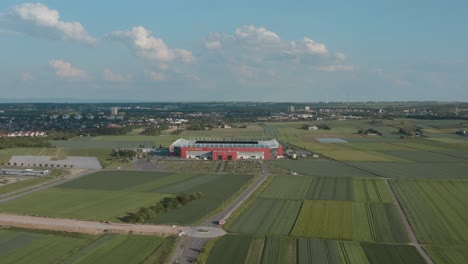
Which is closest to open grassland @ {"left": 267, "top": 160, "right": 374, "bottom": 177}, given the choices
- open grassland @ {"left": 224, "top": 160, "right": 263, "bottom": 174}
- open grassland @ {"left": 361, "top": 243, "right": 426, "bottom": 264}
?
Result: open grassland @ {"left": 224, "top": 160, "right": 263, "bottom": 174}

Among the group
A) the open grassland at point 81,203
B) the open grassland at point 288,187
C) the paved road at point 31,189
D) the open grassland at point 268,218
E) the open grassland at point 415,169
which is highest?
the open grassland at point 415,169

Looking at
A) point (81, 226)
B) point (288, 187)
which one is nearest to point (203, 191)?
point (288, 187)

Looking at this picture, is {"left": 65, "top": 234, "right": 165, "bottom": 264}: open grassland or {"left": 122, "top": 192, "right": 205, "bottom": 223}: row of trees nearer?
{"left": 65, "top": 234, "right": 165, "bottom": 264}: open grassland

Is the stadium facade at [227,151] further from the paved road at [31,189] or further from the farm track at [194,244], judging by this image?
the farm track at [194,244]

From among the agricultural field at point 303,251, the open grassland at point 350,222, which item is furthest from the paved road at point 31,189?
the open grassland at point 350,222

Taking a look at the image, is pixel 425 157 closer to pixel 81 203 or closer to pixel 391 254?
pixel 391 254

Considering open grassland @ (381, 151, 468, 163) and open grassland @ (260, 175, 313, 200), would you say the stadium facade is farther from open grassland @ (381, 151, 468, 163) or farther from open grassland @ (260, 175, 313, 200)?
open grassland @ (381, 151, 468, 163)
